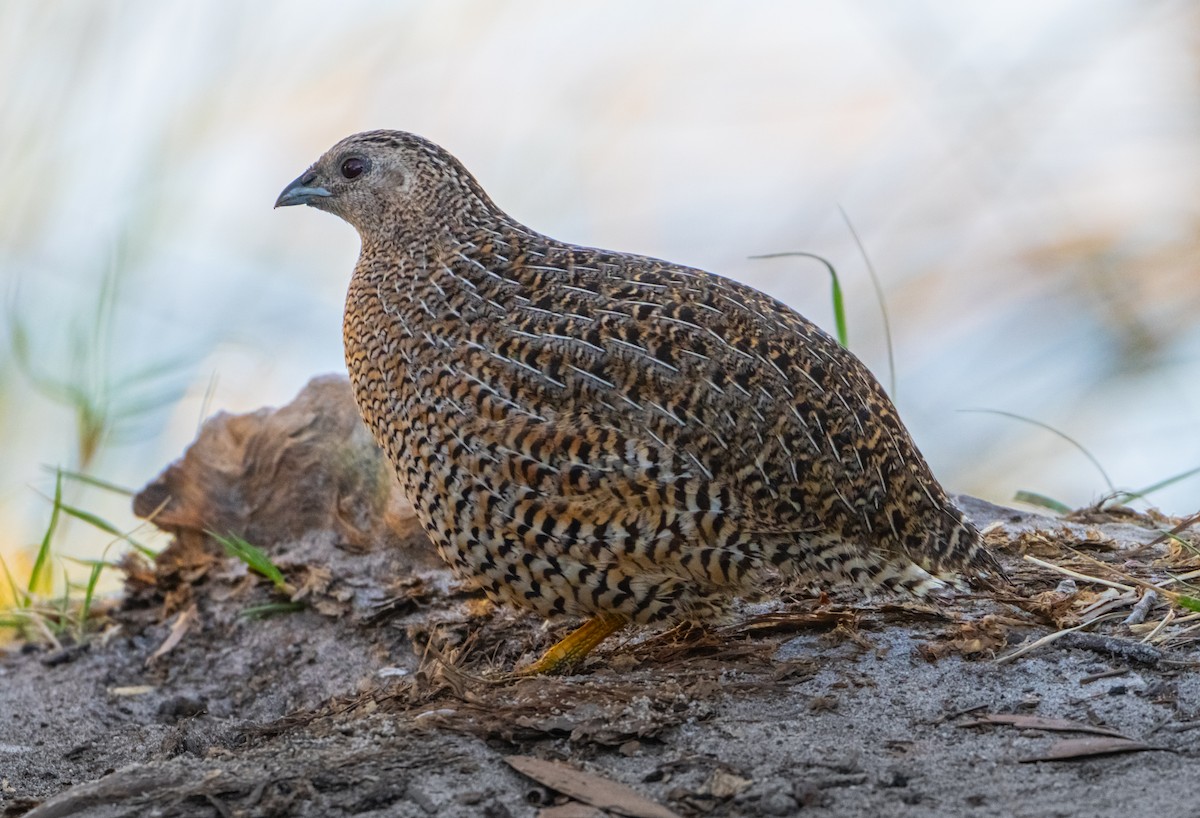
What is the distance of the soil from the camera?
2.64 meters

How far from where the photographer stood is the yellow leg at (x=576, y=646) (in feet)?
12.1

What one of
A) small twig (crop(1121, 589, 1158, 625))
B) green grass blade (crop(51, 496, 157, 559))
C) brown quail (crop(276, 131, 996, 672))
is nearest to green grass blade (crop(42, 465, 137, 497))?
green grass blade (crop(51, 496, 157, 559))

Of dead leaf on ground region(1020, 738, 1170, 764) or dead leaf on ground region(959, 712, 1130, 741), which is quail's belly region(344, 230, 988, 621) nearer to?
dead leaf on ground region(959, 712, 1130, 741)

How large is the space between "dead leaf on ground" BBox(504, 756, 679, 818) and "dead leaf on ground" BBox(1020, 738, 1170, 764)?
0.80m

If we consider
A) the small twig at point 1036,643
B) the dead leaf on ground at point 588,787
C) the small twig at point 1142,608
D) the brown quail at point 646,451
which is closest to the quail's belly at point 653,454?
the brown quail at point 646,451

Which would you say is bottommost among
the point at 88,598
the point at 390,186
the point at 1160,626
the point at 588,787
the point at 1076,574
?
the point at 588,787

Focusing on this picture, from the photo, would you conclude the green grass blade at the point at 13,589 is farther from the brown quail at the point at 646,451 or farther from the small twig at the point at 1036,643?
the small twig at the point at 1036,643

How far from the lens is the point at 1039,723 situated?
9.46 feet

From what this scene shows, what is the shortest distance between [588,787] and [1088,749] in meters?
1.03

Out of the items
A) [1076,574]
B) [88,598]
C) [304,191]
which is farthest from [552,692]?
[88,598]

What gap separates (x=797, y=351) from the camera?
11.9ft

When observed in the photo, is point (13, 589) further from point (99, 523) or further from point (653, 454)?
point (653, 454)

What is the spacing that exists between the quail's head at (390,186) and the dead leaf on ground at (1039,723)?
2265 mm

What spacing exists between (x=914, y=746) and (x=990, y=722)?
21 cm
